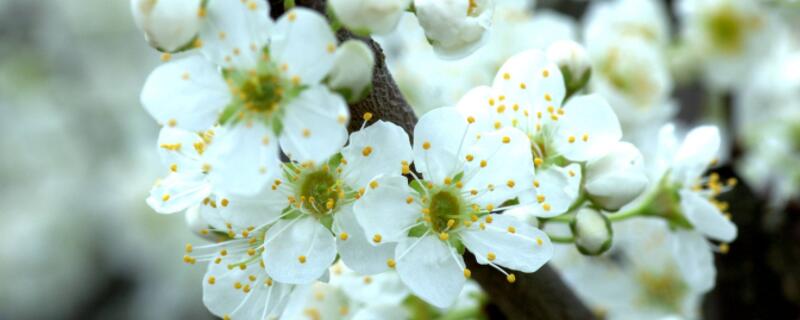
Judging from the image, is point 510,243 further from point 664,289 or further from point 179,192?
point 664,289

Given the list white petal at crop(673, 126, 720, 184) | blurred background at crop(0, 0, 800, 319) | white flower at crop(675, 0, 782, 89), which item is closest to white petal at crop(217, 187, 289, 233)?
white petal at crop(673, 126, 720, 184)

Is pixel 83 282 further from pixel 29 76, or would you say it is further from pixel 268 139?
pixel 268 139

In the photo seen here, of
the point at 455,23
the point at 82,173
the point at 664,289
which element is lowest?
the point at 82,173

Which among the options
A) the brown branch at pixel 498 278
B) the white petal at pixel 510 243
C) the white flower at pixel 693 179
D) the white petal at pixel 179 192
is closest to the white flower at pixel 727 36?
the white flower at pixel 693 179

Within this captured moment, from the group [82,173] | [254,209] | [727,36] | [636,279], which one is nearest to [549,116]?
[254,209]

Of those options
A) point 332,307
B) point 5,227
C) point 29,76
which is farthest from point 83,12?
point 332,307

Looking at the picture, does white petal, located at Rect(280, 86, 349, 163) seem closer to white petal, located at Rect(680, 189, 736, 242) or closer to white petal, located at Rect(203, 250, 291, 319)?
white petal, located at Rect(203, 250, 291, 319)
